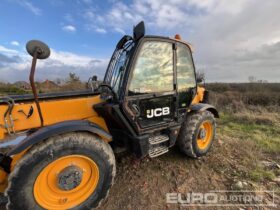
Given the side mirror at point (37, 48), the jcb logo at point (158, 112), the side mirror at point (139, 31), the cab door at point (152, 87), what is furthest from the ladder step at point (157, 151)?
the side mirror at point (37, 48)

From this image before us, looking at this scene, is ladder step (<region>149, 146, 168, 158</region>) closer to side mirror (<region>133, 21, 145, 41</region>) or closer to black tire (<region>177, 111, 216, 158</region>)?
black tire (<region>177, 111, 216, 158</region>)

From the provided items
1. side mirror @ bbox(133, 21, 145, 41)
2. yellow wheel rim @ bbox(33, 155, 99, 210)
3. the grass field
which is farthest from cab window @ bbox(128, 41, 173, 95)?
the grass field

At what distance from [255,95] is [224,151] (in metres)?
16.3

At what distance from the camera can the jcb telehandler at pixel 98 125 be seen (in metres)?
2.39

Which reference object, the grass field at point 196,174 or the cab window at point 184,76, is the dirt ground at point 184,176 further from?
the cab window at point 184,76

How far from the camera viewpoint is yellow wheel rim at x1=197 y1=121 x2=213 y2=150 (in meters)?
4.23

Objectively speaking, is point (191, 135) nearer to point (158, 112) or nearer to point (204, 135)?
point (204, 135)

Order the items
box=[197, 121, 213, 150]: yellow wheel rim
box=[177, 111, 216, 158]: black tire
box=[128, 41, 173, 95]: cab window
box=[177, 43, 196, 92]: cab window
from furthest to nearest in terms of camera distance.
Result: box=[197, 121, 213, 150]: yellow wheel rim → box=[177, 111, 216, 158]: black tire → box=[177, 43, 196, 92]: cab window → box=[128, 41, 173, 95]: cab window

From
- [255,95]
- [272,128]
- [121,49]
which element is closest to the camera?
[121,49]

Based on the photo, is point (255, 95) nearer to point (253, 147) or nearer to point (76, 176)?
point (253, 147)

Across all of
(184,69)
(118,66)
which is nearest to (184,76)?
(184,69)

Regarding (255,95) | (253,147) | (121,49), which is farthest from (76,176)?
(255,95)

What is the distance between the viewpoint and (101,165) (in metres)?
2.72

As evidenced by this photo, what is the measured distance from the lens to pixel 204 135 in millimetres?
4301
